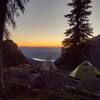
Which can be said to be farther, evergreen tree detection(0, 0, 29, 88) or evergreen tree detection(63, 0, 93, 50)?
evergreen tree detection(63, 0, 93, 50)

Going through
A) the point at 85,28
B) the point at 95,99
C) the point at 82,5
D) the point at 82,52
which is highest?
the point at 82,5

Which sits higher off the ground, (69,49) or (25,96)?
(69,49)

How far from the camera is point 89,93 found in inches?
672

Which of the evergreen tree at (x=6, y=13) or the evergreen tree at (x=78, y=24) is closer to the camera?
the evergreen tree at (x=6, y=13)

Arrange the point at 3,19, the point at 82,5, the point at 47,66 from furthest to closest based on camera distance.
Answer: the point at 82,5 < the point at 47,66 < the point at 3,19

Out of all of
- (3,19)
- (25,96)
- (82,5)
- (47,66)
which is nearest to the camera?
(25,96)

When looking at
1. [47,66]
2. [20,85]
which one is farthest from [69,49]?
A: [20,85]

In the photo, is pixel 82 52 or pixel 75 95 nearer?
pixel 75 95

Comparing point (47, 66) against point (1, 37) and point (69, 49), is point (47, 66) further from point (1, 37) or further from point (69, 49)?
point (1, 37)

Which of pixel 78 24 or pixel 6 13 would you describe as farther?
pixel 78 24

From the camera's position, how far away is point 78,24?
40312 millimetres

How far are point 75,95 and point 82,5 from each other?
80.0 ft

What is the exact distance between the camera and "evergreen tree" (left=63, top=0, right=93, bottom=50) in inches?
1563

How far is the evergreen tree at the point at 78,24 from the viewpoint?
39688mm
